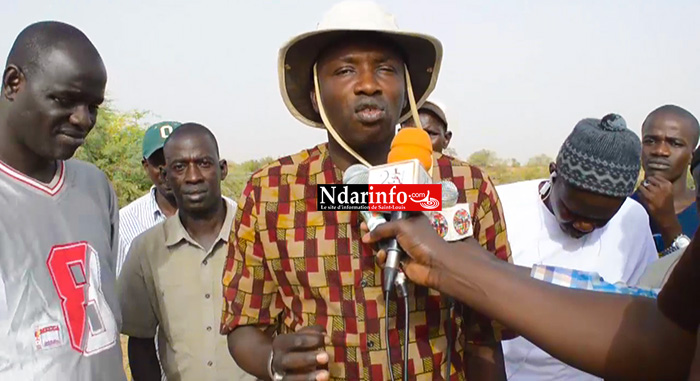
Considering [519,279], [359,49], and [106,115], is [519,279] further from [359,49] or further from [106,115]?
[106,115]

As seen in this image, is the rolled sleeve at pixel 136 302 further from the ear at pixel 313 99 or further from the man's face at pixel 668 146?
the man's face at pixel 668 146

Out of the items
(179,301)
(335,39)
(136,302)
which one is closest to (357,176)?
(335,39)

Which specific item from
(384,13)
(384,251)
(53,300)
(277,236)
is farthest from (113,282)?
(384,13)

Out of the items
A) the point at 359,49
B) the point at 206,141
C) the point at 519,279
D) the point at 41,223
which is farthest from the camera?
the point at 206,141

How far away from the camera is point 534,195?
3.44 m

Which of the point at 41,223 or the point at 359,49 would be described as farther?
the point at 41,223

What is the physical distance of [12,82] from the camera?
241cm

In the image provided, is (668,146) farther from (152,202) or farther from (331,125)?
(152,202)

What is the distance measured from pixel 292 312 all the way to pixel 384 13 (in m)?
1.17

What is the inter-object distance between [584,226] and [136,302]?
2.57 metres

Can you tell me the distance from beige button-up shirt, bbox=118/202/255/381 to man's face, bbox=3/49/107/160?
134 centimetres

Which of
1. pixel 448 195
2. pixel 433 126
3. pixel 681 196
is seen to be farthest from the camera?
pixel 433 126

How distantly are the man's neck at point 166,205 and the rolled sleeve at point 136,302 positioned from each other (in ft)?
4.62

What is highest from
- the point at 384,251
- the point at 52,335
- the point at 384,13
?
the point at 384,13
